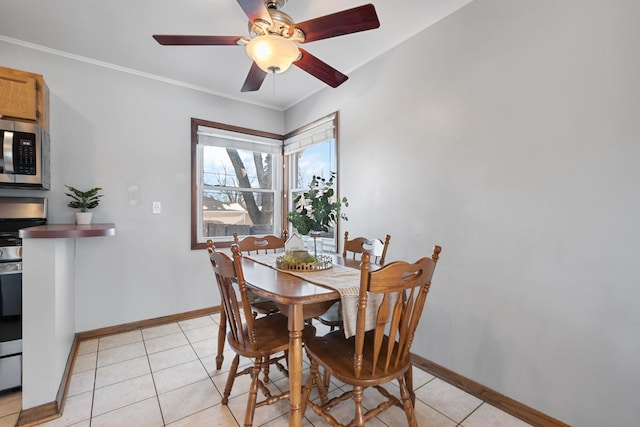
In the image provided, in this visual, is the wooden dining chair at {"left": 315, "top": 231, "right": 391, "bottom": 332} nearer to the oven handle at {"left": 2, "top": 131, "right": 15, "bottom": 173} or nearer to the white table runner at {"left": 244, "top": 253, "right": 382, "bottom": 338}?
the white table runner at {"left": 244, "top": 253, "right": 382, "bottom": 338}

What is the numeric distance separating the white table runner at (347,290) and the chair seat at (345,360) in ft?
0.44

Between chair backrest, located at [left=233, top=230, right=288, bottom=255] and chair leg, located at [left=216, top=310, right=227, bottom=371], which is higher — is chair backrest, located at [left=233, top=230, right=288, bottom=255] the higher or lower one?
the higher one

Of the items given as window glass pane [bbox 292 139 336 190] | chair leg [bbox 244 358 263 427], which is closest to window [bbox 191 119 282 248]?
window glass pane [bbox 292 139 336 190]

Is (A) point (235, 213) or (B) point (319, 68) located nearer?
(B) point (319, 68)

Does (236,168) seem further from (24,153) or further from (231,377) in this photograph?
(231,377)

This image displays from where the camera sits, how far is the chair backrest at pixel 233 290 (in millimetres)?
1349

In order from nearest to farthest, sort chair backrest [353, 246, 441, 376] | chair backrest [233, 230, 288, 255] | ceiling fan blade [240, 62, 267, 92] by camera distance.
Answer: chair backrest [353, 246, 441, 376] → ceiling fan blade [240, 62, 267, 92] → chair backrest [233, 230, 288, 255]

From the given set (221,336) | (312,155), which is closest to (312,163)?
(312,155)

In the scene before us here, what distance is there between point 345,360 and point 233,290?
635 millimetres

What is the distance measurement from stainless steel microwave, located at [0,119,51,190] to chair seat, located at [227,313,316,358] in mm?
1860

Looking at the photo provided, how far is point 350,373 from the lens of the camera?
1.25 meters

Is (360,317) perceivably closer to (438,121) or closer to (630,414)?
(630,414)

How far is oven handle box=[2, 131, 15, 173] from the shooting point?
1959 millimetres

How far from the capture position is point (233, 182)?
352cm
